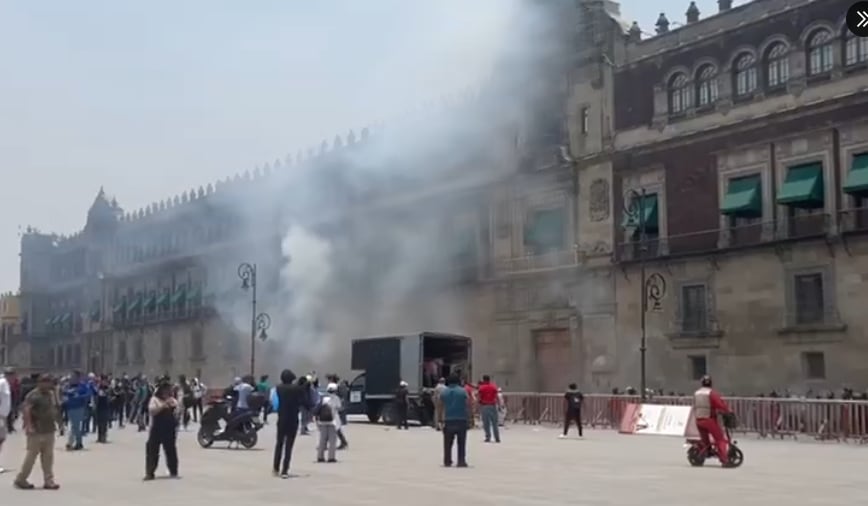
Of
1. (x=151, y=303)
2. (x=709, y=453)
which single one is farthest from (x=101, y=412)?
(x=151, y=303)

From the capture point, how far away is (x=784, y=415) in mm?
29062

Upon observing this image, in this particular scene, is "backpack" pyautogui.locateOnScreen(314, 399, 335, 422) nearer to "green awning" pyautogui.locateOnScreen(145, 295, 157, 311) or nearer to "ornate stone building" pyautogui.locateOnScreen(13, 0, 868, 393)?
"ornate stone building" pyautogui.locateOnScreen(13, 0, 868, 393)

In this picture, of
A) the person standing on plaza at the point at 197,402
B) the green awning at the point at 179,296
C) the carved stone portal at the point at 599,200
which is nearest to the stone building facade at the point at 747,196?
the carved stone portal at the point at 599,200

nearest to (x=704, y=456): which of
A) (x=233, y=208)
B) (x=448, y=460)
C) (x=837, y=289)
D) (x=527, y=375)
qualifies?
(x=448, y=460)

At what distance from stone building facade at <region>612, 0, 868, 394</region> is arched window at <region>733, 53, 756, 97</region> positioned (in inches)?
1.6

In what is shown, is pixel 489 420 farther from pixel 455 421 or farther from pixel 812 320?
pixel 812 320

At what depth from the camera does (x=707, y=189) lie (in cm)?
4025

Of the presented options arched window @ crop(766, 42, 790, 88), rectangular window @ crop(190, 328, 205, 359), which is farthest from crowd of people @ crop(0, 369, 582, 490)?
rectangular window @ crop(190, 328, 205, 359)

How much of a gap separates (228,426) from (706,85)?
22.2 meters

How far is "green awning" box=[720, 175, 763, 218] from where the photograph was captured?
126 ft

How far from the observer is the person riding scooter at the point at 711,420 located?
65.9 ft

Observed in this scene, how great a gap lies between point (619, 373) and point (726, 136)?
9232 mm

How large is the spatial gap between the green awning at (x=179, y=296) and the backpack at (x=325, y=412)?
172ft

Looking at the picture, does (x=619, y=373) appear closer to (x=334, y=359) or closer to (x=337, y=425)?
(x=334, y=359)
